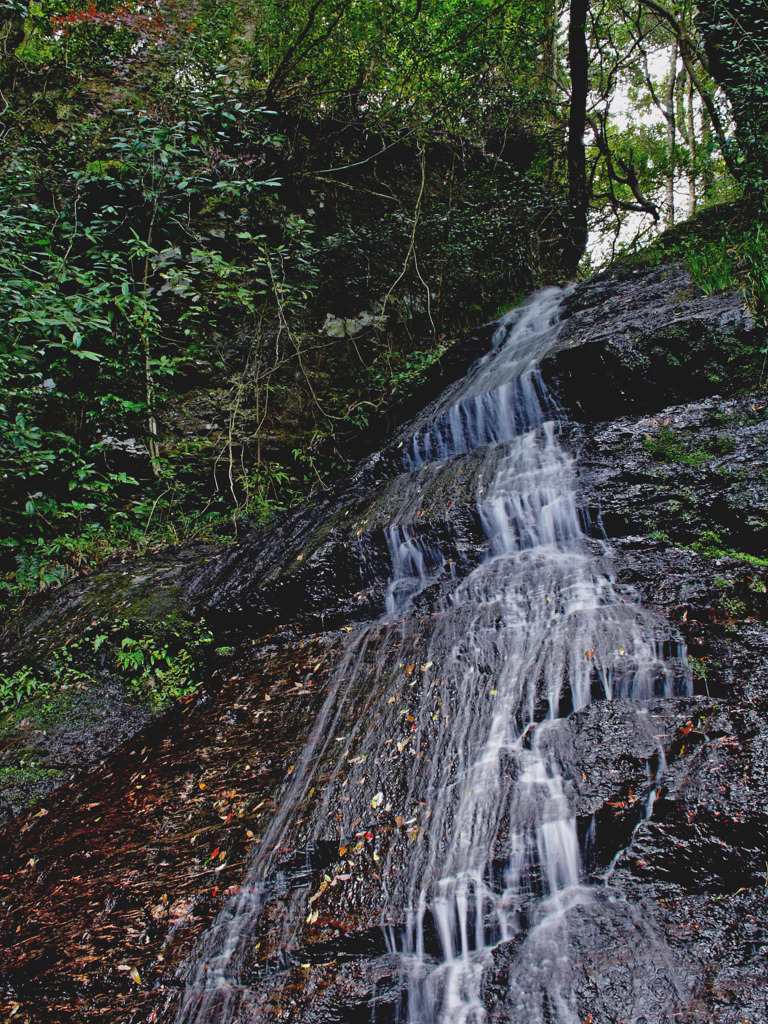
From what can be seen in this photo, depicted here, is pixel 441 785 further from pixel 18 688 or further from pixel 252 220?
pixel 252 220

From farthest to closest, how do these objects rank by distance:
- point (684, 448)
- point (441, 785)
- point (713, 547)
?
point (684, 448)
point (713, 547)
point (441, 785)

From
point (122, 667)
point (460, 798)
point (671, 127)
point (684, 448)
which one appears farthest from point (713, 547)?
point (671, 127)

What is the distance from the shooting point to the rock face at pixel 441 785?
2092mm

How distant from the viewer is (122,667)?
15.4 ft

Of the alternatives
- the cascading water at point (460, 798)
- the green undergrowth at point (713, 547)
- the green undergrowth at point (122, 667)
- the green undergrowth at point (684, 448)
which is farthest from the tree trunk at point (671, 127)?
the green undergrowth at point (122, 667)

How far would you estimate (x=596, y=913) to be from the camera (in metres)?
2.13

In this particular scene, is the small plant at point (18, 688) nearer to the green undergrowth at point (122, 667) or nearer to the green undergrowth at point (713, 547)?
the green undergrowth at point (122, 667)

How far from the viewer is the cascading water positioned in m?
2.15

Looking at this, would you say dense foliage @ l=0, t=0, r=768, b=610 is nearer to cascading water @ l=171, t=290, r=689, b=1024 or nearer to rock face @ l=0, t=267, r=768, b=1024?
rock face @ l=0, t=267, r=768, b=1024

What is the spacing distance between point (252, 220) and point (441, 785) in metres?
7.78

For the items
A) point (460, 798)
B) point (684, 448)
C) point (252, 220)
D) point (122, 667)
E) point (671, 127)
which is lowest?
point (460, 798)

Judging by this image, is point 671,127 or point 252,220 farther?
point 671,127

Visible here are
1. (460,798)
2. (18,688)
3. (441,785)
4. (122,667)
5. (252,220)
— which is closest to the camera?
(460,798)

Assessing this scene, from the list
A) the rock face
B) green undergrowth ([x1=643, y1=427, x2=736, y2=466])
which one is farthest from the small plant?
green undergrowth ([x1=643, y1=427, x2=736, y2=466])
